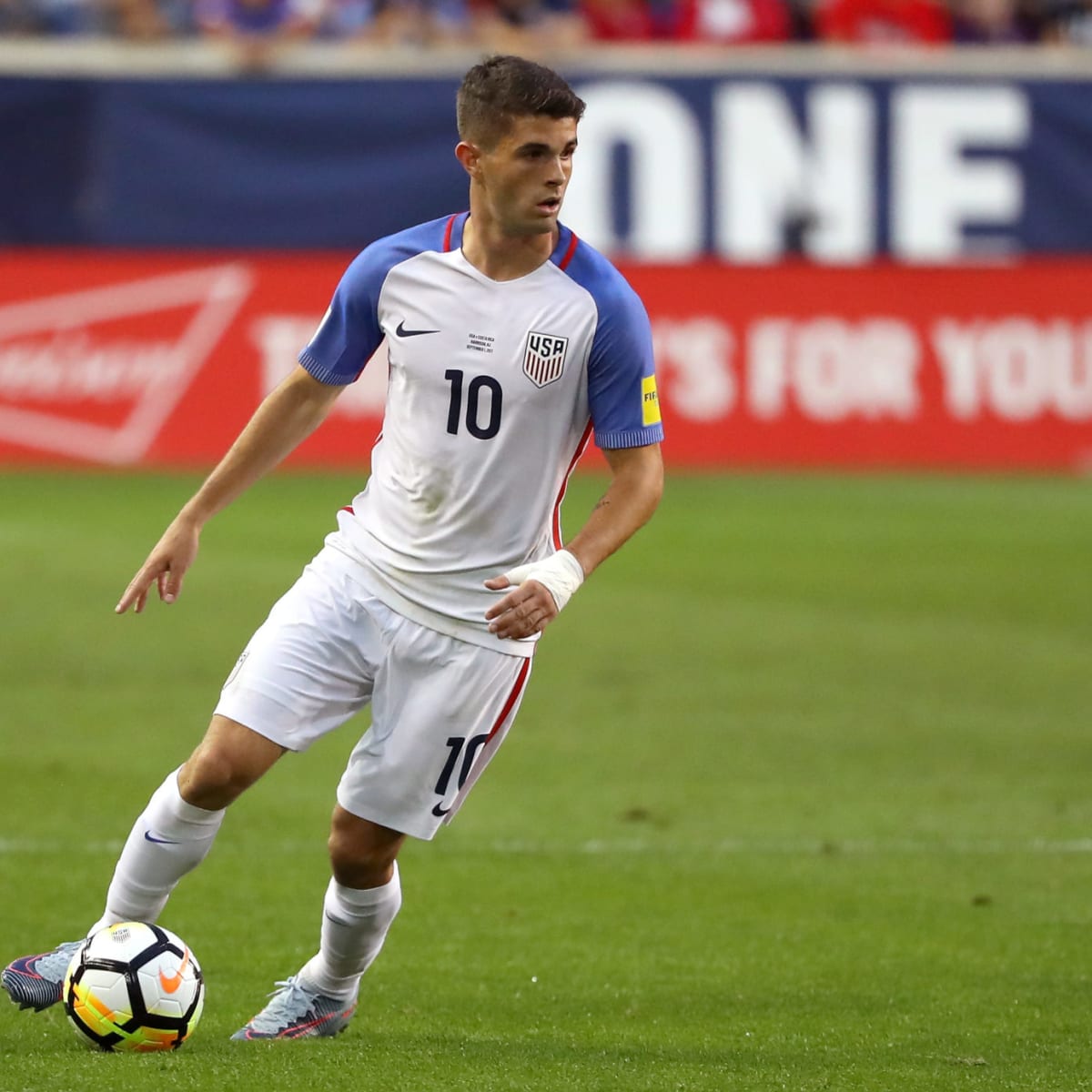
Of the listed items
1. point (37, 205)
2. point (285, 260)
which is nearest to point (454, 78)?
point (285, 260)

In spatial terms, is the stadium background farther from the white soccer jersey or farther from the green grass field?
the white soccer jersey

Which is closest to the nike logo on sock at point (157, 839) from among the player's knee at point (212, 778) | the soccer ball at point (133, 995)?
the player's knee at point (212, 778)

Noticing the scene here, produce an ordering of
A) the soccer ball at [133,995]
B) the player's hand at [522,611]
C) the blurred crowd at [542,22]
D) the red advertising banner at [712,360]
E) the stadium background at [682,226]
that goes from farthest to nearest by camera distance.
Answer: the blurred crowd at [542,22]
the stadium background at [682,226]
the red advertising banner at [712,360]
the soccer ball at [133,995]
the player's hand at [522,611]

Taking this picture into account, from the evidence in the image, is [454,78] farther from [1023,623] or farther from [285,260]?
[1023,623]

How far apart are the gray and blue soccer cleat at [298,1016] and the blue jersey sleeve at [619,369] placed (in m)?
1.58

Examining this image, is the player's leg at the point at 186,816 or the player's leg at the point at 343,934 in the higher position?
the player's leg at the point at 186,816

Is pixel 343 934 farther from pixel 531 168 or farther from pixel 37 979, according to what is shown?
pixel 531 168

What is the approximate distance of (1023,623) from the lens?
12.9 meters

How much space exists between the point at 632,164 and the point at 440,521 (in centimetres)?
1525

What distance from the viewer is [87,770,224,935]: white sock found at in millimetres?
5281

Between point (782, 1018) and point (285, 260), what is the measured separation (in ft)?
46.9

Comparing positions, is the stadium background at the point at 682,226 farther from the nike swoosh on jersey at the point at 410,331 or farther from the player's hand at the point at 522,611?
the player's hand at the point at 522,611

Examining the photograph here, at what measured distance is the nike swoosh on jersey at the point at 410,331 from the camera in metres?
5.42

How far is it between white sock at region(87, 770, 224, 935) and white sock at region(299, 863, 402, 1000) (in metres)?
0.39
